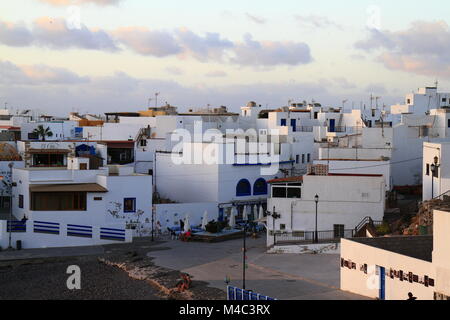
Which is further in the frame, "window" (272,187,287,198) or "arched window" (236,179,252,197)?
"arched window" (236,179,252,197)

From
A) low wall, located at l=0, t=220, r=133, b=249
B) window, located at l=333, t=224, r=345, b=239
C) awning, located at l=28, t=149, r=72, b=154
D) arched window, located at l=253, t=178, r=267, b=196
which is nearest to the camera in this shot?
window, located at l=333, t=224, r=345, b=239

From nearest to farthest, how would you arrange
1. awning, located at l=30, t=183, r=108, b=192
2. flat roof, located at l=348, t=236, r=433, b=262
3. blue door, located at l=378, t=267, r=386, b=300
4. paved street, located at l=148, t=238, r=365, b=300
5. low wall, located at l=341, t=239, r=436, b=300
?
1. low wall, located at l=341, t=239, r=436, b=300
2. blue door, located at l=378, t=267, r=386, b=300
3. flat roof, located at l=348, t=236, r=433, b=262
4. paved street, located at l=148, t=238, r=365, b=300
5. awning, located at l=30, t=183, r=108, b=192

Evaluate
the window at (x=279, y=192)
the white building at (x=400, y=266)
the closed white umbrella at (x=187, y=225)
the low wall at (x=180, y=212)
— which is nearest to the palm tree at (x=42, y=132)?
the low wall at (x=180, y=212)

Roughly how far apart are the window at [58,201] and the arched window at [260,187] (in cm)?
1191

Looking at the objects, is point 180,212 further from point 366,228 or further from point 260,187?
point 366,228

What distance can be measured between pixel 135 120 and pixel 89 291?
32.7 metres

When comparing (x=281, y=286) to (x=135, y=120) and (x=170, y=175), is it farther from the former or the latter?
(x=135, y=120)

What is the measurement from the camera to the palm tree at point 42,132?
5503cm

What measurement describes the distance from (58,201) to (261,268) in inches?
496

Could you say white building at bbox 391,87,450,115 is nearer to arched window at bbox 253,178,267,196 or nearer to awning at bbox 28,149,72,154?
arched window at bbox 253,178,267,196

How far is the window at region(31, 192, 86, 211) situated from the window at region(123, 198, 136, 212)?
210 centimetres

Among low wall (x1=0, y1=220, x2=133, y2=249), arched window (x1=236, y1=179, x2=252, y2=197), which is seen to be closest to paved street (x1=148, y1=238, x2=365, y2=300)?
low wall (x1=0, y1=220, x2=133, y2=249)

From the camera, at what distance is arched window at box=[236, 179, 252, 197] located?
4275 centimetres
